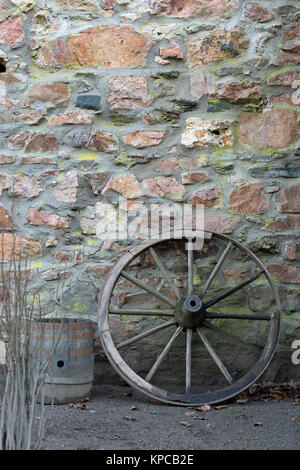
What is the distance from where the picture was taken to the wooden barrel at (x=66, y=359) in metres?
3.00

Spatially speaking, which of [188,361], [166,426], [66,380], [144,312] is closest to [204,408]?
[188,361]

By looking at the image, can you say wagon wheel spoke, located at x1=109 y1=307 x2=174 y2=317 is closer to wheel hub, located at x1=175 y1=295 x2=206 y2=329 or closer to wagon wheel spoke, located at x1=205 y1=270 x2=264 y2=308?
wheel hub, located at x1=175 y1=295 x2=206 y2=329

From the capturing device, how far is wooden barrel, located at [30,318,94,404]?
300cm

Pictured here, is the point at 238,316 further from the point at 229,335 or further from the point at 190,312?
the point at 190,312

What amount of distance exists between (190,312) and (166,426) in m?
0.66

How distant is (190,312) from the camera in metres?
3.14

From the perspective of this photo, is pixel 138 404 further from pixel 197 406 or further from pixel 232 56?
pixel 232 56

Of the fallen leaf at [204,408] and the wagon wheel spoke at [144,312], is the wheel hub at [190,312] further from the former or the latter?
the fallen leaf at [204,408]

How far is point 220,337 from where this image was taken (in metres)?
3.42

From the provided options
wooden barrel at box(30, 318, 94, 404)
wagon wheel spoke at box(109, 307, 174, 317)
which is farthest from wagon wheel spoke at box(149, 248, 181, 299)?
wooden barrel at box(30, 318, 94, 404)

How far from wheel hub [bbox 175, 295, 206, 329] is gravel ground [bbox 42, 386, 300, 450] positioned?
450 millimetres

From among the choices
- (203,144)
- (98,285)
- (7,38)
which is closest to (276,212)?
(203,144)

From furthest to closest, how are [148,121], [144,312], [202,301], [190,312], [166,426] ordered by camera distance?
[148,121], [202,301], [144,312], [190,312], [166,426]

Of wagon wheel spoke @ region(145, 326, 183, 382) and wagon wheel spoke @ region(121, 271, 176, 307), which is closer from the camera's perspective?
wagon wheel spoke @ region(145, 326, 183, 382)
